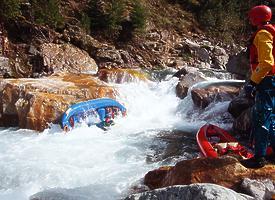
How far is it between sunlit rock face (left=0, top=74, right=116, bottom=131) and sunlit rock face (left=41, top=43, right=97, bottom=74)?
365 centimetres

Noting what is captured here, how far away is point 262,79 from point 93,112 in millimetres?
4821

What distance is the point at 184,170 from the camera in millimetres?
3904

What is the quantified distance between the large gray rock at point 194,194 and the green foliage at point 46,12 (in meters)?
12.6

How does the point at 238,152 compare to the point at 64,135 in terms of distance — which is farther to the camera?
the point at 64,135

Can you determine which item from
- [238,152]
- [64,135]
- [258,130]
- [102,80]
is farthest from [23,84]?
[258,130]

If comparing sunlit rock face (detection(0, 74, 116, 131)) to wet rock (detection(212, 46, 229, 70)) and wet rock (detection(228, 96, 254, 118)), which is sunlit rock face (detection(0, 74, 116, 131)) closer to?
wet rock (detection(228, 96, 254, 118))

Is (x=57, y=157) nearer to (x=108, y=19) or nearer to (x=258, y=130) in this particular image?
(x=258, y=130)

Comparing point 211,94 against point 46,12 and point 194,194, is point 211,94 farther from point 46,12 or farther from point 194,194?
point 46,12

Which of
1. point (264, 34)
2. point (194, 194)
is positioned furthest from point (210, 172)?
point (264, 34)

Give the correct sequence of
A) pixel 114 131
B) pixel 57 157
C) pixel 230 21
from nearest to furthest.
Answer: pixel 57 157 → pixel 114 131 → pixel 230 21

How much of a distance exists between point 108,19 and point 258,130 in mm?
13992

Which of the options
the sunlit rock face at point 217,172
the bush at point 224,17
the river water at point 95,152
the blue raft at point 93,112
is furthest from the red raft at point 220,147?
the bush at point 224,17

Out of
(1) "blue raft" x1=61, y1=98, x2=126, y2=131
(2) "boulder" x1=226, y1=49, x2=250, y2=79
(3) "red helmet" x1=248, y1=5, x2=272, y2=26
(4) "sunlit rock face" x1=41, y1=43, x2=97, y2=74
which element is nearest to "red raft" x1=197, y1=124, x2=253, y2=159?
(3) "red helmet" x1=248, y1=5, x2=272, y2=26

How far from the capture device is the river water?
480cm
